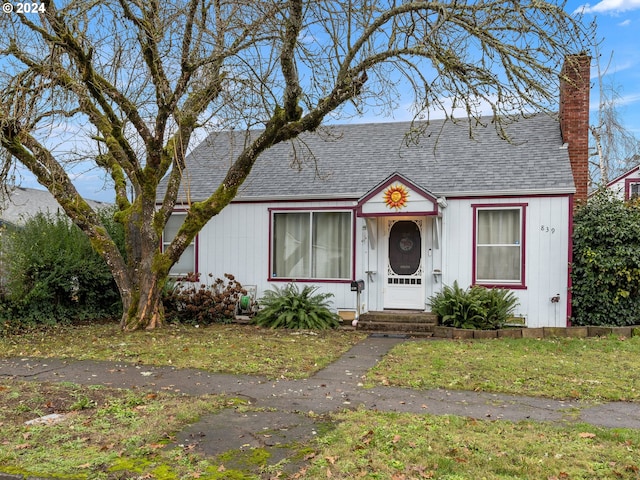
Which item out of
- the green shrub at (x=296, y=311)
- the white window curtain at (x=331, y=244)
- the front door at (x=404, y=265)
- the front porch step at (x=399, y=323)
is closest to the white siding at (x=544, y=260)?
the front door at (x=404, y=265)

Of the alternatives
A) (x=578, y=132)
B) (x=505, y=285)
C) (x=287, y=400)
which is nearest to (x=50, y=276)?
(x=287, y=400)

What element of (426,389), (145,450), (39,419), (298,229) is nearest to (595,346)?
(426,389)

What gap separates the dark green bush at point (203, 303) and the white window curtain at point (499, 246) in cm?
577

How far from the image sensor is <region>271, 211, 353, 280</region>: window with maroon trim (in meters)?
13.3

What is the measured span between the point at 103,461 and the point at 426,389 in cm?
A: 393

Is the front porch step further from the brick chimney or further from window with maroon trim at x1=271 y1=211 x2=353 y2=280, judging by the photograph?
the brick chimney

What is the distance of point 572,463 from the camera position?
13.9ft

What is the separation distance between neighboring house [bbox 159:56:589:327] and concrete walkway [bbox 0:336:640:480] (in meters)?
4.59

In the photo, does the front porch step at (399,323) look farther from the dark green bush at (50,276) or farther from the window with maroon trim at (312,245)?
the dark green bush at (50,276)

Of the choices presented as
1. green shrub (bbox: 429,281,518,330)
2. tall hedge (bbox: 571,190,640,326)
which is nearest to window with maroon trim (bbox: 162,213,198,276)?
green shrub (bbox: 429,281,518,330)

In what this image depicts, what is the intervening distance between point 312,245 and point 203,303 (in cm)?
306

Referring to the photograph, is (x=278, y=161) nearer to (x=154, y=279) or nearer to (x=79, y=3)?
(x=154, y=279)

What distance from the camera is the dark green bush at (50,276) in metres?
11.9

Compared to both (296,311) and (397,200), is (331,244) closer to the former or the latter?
(296,311)
